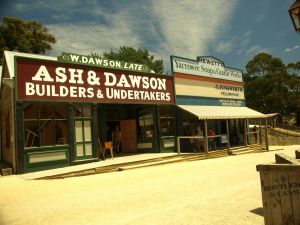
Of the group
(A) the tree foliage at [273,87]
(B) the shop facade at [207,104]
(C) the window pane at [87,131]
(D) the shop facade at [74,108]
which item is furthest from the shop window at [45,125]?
(A) the tree foliage at [273,87]

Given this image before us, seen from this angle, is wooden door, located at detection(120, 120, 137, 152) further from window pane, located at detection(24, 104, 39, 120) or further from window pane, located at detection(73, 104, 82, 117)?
window pane, located at detection(24, 104, 39, 120)

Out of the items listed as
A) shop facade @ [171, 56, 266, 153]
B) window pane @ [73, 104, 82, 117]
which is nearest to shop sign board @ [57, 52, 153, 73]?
window pane @ [73, 104, 82, 117]

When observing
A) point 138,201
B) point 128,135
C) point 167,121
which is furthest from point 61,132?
point 138,201

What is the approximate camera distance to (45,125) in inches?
495

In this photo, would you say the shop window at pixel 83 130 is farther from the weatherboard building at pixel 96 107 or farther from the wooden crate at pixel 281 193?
the wooden crate at pixel 281 193

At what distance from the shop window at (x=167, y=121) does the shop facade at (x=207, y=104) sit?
17.1 inches

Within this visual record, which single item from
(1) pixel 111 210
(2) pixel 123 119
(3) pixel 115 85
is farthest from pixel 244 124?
(1) pixel 111 210

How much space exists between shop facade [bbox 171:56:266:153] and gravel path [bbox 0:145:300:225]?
7.61 meters

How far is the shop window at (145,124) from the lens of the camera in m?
16.9

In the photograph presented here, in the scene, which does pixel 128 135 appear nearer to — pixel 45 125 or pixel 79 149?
pixel 79 149

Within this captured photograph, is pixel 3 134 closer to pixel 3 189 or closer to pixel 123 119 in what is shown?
pixel 123 119

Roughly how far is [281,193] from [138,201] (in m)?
3.30

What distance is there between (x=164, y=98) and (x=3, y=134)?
369 inches

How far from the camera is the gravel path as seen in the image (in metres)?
5.00
